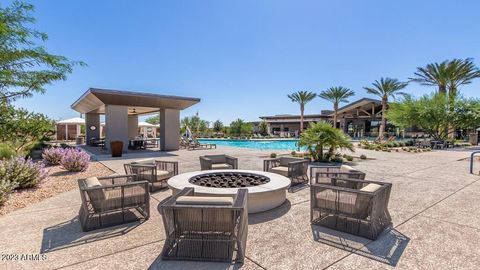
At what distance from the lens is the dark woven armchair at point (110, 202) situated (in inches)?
138

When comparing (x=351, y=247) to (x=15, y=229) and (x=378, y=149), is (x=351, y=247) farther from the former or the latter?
(x=378, y=149)

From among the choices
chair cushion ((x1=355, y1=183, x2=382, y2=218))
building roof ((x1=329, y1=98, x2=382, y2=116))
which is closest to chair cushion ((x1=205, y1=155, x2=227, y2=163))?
chair cushion ((x1=355, y1=183, x2=382, y2=218))

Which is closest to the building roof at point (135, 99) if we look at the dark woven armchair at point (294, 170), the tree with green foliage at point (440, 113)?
the dark woven armchair at point (294, 170)

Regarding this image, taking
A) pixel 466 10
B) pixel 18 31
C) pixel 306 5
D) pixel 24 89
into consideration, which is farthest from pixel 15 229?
pixel 466 10

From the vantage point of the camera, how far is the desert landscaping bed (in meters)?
4.62

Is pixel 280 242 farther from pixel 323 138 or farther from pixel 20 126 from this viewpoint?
pixel 20 126

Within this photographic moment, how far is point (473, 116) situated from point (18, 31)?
28828mm

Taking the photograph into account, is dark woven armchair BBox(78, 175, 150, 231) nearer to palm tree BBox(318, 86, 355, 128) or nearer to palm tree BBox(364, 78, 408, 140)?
palm tree BBox(364, 78, 408, 140)

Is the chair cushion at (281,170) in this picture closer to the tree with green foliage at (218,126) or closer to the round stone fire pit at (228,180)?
the round stone fire pit at (228,180)

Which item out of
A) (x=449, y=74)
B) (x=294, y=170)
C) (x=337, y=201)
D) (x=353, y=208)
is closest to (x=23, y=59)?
(x=294, y=170)

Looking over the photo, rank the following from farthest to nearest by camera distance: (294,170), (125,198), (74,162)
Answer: (74,162) → (294,170) → (125,198)

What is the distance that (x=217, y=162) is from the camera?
764cm

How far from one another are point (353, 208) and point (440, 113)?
2380 centimetres

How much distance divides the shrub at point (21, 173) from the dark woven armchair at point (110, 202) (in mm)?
2890
